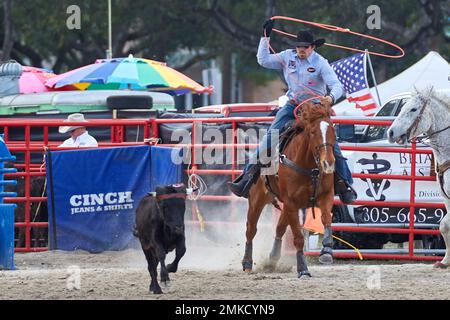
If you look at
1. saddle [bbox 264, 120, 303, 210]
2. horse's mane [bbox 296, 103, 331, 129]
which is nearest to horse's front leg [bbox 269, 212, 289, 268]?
saddle [bbox 264, 120, 303, 210]

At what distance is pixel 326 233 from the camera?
435 inches

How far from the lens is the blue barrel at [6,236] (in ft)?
41.0

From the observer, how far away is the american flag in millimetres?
19125

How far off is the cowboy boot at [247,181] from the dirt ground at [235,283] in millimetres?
852

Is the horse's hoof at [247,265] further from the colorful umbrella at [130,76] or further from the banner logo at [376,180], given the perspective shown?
the colorful umbrella at [130,76]

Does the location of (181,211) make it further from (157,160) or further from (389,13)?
(389,13)

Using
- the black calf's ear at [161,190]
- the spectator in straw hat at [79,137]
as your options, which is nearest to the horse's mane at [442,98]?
the black calf's ear at [161,190]

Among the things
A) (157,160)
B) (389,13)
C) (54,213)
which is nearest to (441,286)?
(157,160)

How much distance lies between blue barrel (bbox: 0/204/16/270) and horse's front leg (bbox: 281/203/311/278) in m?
3.18

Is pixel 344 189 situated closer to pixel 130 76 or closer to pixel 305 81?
pixel 305 81

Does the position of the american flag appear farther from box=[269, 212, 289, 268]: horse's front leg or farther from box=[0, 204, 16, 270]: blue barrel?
box=[0, 204, 16, 270]: blue barrel
